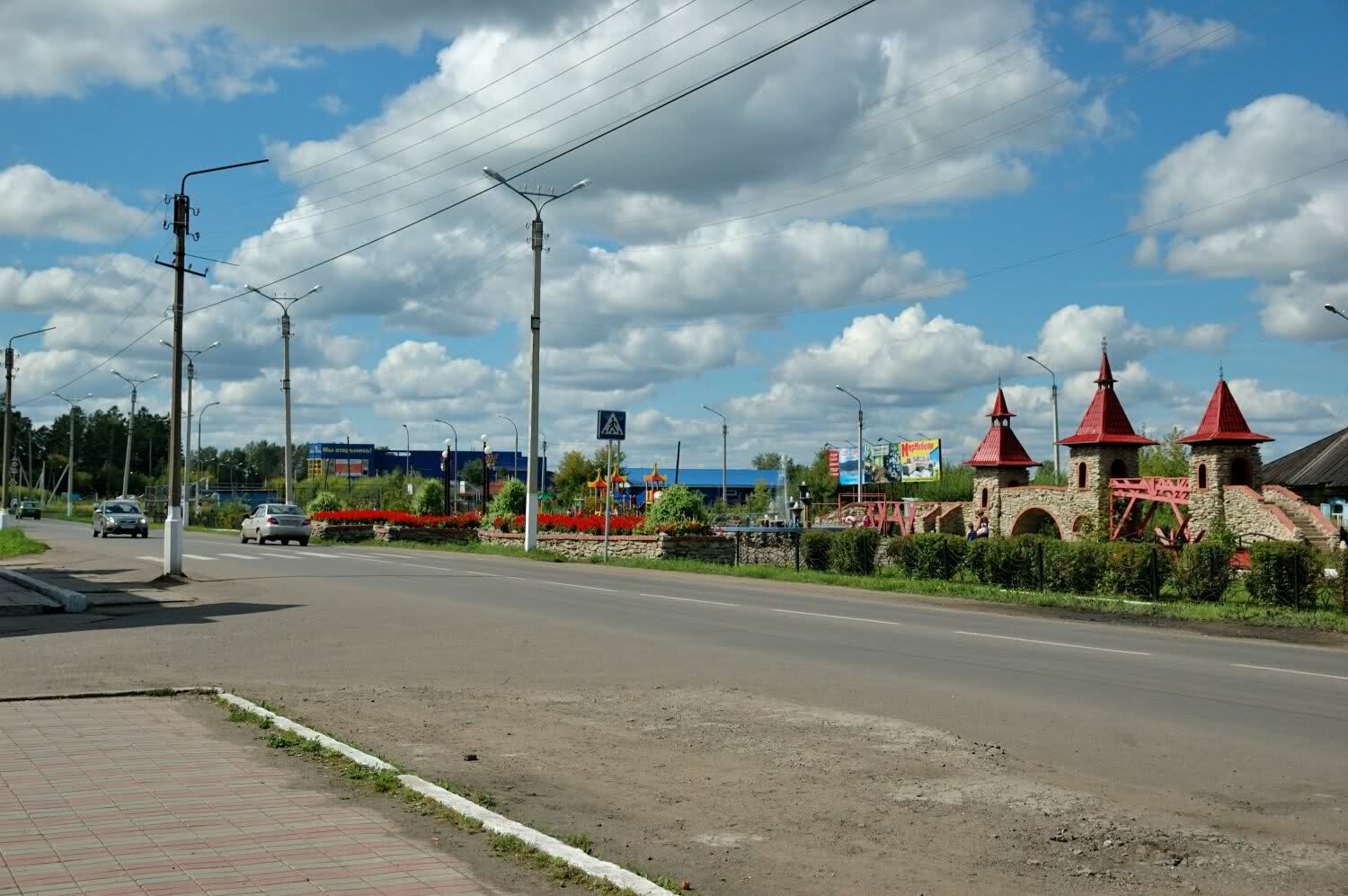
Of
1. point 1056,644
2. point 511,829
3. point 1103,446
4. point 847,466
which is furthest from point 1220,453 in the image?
point 847,466

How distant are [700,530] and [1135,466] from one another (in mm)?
21880

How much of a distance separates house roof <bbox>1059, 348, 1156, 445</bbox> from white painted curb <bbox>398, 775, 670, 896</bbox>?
144ft

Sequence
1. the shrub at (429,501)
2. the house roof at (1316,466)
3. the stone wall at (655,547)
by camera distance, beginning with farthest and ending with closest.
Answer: the shrub at (429,501) → the house roof at (1316,466) → the stone wall at (655,547)

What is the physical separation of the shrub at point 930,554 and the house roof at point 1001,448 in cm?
2769

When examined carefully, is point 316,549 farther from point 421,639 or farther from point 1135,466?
point 1135,466

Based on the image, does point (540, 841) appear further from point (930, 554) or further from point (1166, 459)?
point (1166, 459)

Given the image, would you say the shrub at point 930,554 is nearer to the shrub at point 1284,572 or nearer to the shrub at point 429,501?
the shrub at point 1284,572

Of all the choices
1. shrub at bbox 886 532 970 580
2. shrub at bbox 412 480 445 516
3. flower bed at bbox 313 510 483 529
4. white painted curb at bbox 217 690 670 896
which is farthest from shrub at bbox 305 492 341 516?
white painted curb at bbox 217 690 670 896

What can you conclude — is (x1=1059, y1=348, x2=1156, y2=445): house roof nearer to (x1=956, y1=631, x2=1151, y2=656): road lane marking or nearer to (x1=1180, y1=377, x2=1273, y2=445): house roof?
(x1=1180, y1=377, x2=1273, y2=445): house roof

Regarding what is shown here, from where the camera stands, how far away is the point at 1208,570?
74.7 ft

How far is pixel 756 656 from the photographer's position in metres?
13.9

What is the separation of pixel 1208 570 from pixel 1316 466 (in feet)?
121

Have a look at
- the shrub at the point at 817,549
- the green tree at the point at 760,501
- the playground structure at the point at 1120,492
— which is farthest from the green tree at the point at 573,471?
the shrub at the point at 817,549

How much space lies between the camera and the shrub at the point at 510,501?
150 ft
